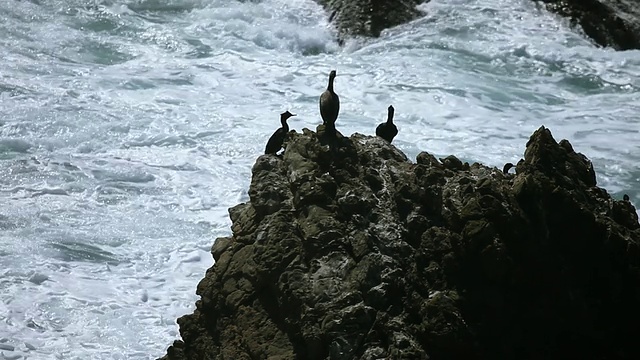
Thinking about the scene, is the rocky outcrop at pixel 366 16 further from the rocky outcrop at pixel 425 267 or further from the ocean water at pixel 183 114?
the rocky outcrop at pixel 425 267

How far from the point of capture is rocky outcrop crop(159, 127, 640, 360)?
575 cm

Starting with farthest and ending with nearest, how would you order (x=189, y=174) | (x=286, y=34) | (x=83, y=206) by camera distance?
(x=286, y=34) < (x=189, y=174) < (x=83, y=206)

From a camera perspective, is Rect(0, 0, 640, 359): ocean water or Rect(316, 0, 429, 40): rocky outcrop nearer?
Rect(0, 0, 640, 359): ocean water

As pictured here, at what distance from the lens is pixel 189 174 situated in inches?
462

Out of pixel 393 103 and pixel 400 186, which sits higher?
pixel 400 186

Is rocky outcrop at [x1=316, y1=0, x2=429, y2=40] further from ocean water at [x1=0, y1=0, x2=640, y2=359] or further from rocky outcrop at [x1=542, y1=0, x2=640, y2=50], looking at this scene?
rocky outcrop at [x1=542, y1=0, x2=640, y2=50]

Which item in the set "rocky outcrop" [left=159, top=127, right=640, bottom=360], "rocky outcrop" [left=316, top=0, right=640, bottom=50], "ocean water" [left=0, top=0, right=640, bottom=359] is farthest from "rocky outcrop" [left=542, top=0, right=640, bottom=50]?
"rocky outcrop" [left=159, top=127, right=640, bottom=360]

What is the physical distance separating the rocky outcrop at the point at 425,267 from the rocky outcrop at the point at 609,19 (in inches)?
408

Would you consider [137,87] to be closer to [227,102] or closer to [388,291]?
[227,102]

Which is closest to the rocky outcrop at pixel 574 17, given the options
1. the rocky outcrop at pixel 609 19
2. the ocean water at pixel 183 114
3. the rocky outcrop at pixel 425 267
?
the rocky outcrop at pixel 609 19

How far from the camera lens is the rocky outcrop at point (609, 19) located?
53.2 ft

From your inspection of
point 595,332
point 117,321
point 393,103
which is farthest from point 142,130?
point 595,332

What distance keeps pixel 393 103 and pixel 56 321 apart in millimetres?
6856

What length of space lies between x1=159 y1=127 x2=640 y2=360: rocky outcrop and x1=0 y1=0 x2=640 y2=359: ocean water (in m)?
2.45
